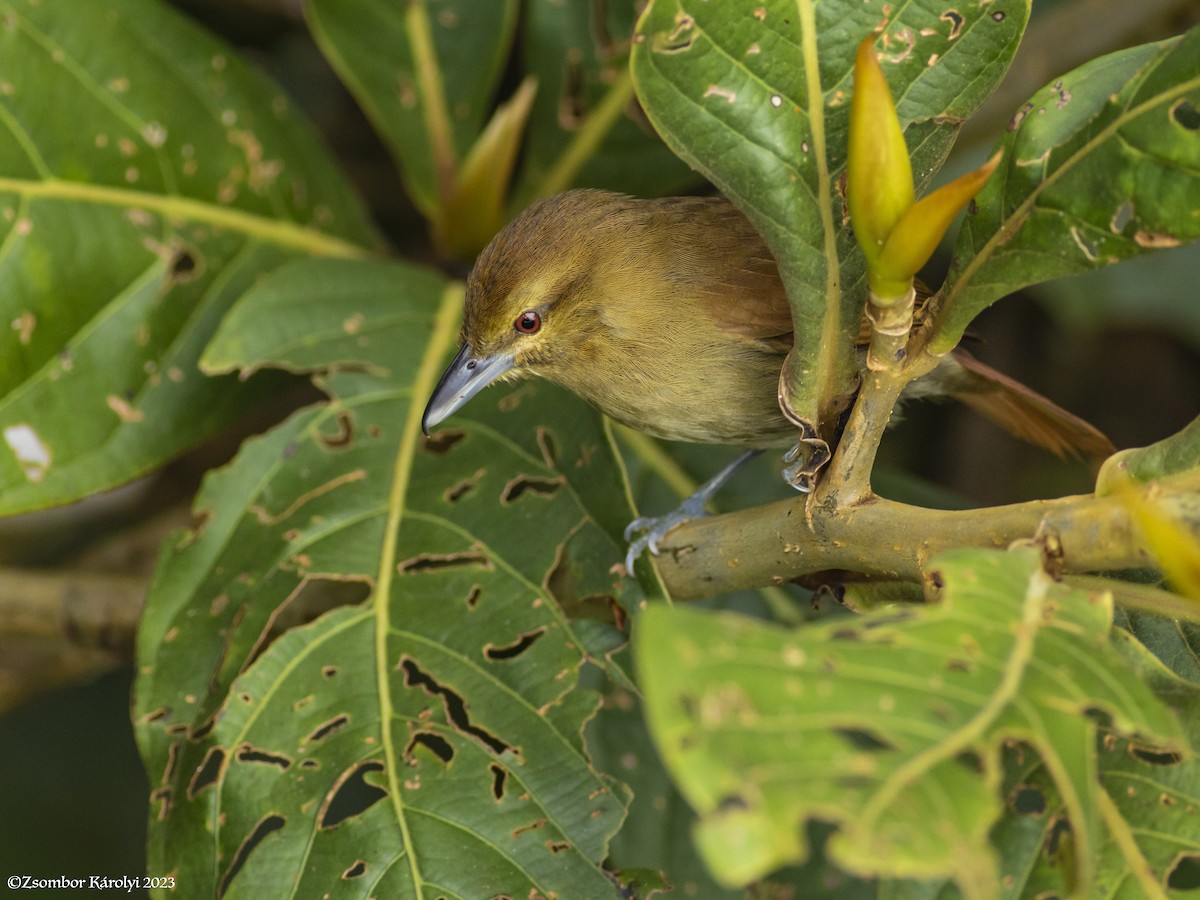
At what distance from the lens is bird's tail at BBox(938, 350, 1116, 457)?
225 cm

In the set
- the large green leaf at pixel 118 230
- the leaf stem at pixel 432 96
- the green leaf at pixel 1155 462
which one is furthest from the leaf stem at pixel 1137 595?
the leaf stem at pixel 432 96

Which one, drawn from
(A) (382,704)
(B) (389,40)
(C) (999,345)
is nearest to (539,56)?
(B) (389,40)

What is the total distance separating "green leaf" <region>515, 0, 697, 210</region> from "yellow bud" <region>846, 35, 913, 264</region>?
4.58ft

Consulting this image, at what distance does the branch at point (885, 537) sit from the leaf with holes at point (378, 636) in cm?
22

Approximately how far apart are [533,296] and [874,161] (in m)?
1.21

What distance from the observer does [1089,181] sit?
1235 millimetres

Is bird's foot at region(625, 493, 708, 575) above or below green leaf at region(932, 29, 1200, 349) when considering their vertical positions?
below

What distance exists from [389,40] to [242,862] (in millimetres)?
1735

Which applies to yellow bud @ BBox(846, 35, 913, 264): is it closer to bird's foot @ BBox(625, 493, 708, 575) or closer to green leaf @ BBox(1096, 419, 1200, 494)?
green leaf @ BBox(1096, 419, 1200, 494)

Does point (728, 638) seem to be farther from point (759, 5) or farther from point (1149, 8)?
point (1149, 8)

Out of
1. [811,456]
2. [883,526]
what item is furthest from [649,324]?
[883,526]

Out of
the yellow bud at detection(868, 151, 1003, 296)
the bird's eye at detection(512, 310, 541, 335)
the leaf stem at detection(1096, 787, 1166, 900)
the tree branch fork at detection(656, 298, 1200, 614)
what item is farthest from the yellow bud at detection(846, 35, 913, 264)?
→ the bird's eye at detection(512, 310, 541, 335)

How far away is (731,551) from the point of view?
1.60 m

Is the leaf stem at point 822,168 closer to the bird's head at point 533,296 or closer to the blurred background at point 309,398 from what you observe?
the bird's head at point 533,296
